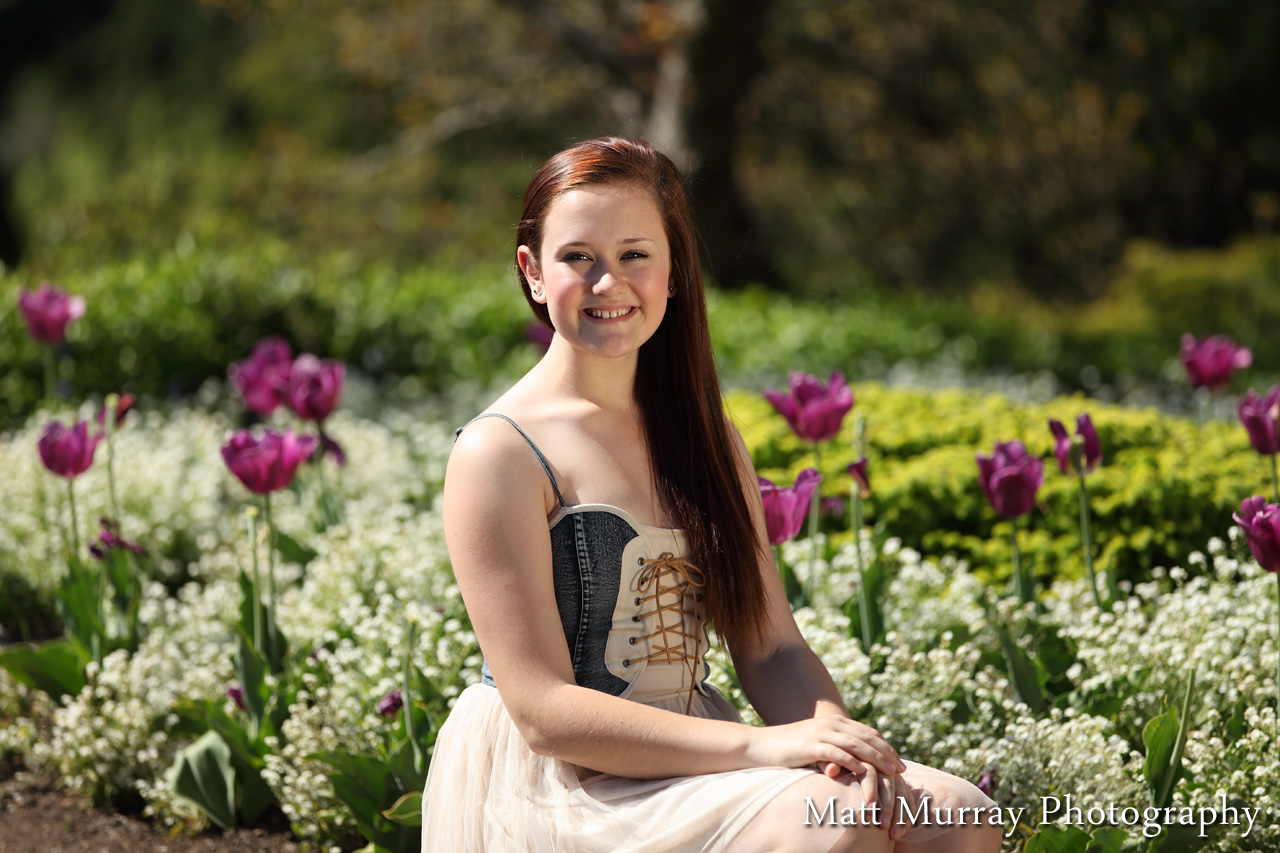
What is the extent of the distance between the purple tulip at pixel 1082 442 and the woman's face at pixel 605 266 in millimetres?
1157

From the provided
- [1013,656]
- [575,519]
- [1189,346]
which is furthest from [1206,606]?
[575,519]

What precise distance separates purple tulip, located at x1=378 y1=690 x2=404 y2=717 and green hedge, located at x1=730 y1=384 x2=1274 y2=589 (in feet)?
5.32

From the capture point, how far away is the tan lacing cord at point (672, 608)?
2.05m

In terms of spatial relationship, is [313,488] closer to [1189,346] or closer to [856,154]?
[1189,346]

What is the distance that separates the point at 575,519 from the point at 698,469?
0.97ft

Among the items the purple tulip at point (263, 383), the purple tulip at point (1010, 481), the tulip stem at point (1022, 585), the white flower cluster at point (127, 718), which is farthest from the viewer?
the purple tulip at point (263, 383)

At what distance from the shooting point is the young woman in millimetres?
1782

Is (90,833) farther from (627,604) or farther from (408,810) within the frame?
(627,604)

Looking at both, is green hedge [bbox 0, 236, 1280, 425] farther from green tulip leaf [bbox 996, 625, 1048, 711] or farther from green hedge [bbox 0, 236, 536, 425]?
green tulip leaf [bbox 996, 625, 1048, 711]

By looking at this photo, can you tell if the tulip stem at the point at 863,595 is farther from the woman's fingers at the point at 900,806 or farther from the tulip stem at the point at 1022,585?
the woman's fingers at the point at 900,806

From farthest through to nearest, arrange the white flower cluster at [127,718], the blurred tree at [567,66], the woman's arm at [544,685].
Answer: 1. the blurred tree at [567,66]
2. the white flower cluster at [127,718]
3. the woman's arm at [544,685]

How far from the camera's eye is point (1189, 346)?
3807 millimetres

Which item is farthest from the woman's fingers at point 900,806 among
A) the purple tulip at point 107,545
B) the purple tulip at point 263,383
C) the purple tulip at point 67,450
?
the purple tulip at point 263,383

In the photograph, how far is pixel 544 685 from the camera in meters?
1.83
